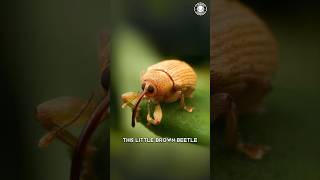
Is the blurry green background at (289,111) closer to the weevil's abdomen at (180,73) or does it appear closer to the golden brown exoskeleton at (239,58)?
the golden brown exoskeleton at (239,58)

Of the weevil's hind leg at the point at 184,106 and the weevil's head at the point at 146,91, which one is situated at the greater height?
the weevil's head at the point at 146,91

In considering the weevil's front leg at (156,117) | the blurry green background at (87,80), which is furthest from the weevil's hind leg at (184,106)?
the blurry green background at (87,80)

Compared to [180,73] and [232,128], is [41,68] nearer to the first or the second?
[180,73]

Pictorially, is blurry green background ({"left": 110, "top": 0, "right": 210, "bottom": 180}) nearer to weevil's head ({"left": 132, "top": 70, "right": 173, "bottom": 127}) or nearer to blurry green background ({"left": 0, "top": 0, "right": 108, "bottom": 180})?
weevil's head ({"left": 132, "top": 70, "right": 173, "bottom": 127})

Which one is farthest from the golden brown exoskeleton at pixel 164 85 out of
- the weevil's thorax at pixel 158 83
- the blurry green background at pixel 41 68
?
the blurry green background at pixel 41 68

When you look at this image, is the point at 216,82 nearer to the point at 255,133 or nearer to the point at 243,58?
the point at 243,58

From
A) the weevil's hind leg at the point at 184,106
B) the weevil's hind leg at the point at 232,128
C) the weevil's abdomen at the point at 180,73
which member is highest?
the weevil's abdomen at the point at 180,73

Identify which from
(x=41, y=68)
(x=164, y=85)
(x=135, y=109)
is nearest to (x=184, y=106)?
(x=164, y=85)

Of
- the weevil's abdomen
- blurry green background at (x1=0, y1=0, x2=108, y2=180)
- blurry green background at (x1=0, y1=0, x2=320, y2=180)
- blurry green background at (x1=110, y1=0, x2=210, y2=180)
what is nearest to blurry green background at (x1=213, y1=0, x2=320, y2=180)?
blurry green background at (x1=0, y1=0, x2=320, y2=180)
